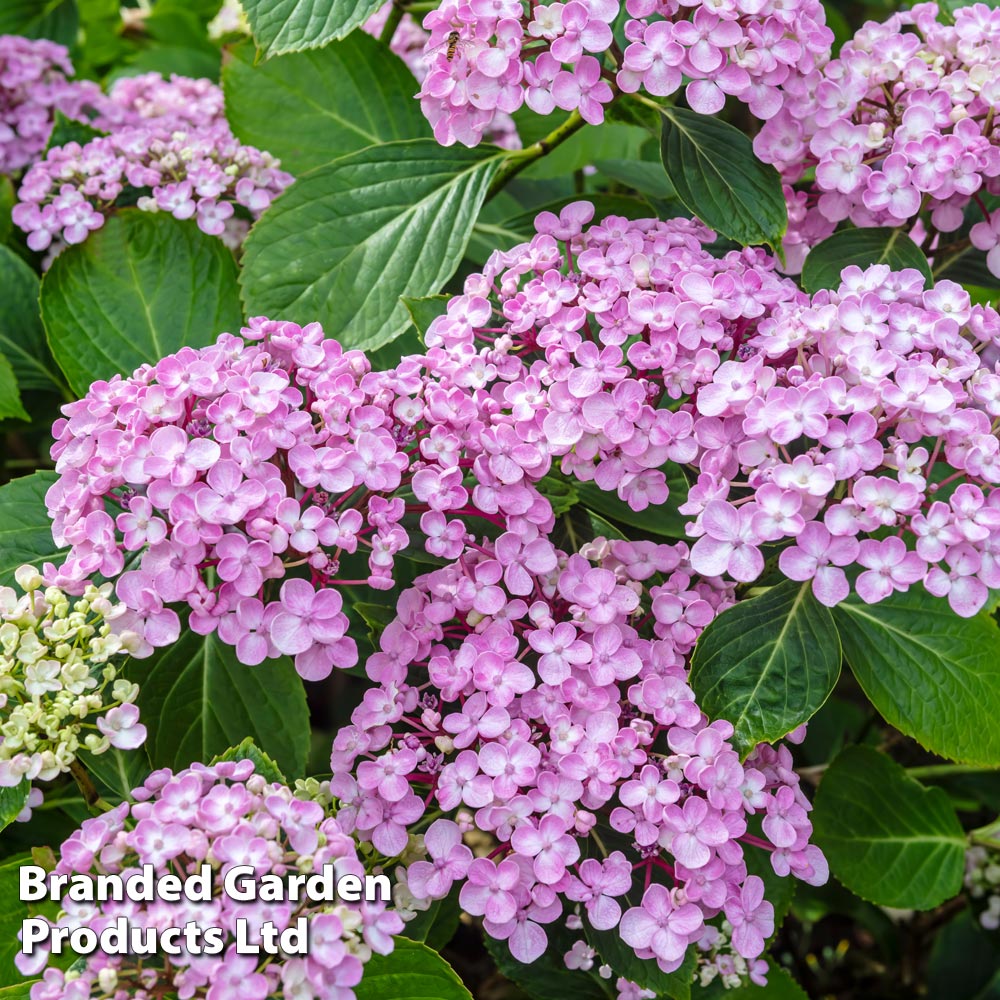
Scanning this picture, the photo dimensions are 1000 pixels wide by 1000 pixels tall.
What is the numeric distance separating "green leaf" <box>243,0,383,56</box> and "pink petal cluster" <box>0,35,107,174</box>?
0.57 metres

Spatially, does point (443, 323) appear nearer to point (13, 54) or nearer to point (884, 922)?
point (13, 54)

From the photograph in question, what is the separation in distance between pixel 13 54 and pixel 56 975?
130 cm

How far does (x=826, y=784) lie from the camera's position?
53.7 inches

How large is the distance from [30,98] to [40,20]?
0.46 m

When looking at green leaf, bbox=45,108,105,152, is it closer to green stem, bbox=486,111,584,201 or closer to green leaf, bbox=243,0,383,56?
green leaf, bbox=243,0,383,56

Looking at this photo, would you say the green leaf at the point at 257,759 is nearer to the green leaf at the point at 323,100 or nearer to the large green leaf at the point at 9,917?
the large green leaf at the point at 9,917

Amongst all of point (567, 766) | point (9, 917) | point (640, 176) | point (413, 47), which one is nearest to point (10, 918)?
point (9, 917)

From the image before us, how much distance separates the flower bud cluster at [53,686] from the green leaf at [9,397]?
435 millimetres

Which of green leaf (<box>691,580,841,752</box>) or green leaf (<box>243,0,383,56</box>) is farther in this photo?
green leaf (<box>243,0,383,56</box>)

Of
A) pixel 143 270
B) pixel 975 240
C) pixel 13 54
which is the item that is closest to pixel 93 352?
pixel 143 270

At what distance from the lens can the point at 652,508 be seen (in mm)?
1104

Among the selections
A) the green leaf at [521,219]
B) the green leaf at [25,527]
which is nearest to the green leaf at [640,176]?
the green leaf at [521,219]

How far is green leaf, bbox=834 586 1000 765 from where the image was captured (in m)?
1.06

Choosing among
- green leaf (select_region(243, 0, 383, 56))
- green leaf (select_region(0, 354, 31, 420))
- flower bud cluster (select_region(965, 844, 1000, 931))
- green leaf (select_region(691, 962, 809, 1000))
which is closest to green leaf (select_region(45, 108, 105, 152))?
green leaf (select_region(0, 354, 31, 420))
